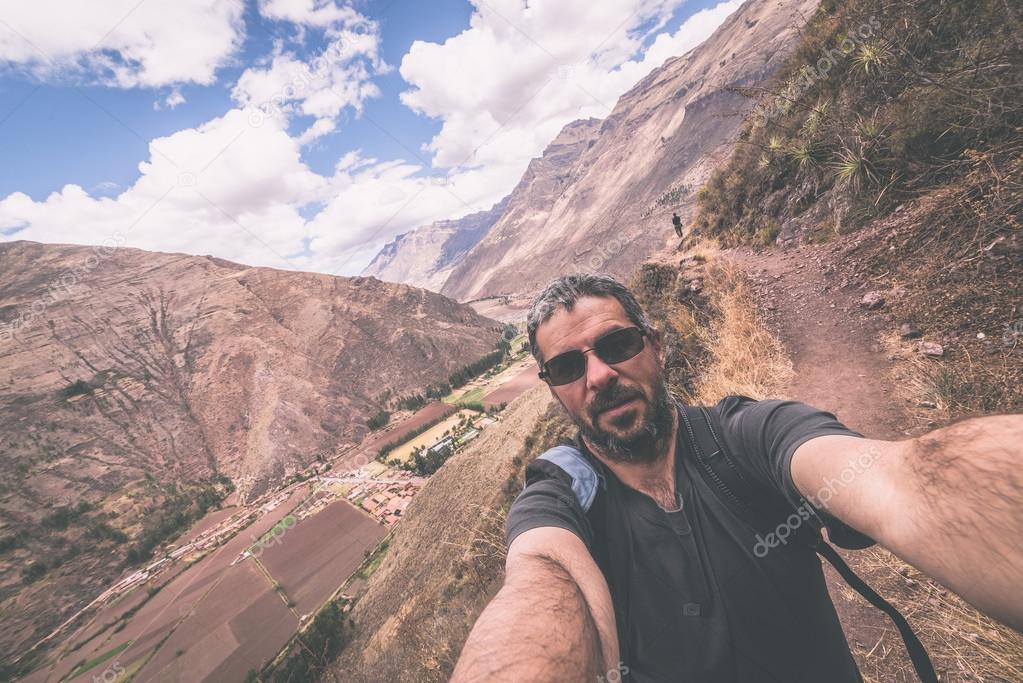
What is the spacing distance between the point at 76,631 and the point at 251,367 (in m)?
46.4

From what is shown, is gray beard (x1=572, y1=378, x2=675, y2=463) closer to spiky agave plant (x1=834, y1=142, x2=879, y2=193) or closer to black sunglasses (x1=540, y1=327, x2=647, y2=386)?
black sunglasses (x1=540, y1=327, x2=647, y2=386)

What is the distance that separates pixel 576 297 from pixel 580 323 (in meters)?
0.22

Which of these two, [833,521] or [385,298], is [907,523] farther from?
[385,298]

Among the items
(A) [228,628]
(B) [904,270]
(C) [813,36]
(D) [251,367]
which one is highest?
(D) [251,367]

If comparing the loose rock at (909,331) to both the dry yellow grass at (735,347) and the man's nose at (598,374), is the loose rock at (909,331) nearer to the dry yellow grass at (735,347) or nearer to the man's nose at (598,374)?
the dry yellow grass at (735,347)

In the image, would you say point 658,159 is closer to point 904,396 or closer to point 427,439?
point 427,439

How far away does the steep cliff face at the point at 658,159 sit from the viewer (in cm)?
8900

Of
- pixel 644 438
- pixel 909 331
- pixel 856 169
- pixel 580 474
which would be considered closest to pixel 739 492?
pixel 644 438

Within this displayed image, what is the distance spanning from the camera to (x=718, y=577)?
173cm

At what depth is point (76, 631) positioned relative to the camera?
48312mm

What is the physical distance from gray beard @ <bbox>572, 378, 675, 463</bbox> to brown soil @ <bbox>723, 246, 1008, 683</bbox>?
243cm

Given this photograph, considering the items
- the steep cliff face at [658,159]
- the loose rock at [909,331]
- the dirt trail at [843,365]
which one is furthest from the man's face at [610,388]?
the steep cliff face at [658,159]

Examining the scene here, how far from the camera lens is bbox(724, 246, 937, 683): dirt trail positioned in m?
3.07

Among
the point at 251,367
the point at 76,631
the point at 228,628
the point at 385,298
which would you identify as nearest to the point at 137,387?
the point at 251,367
